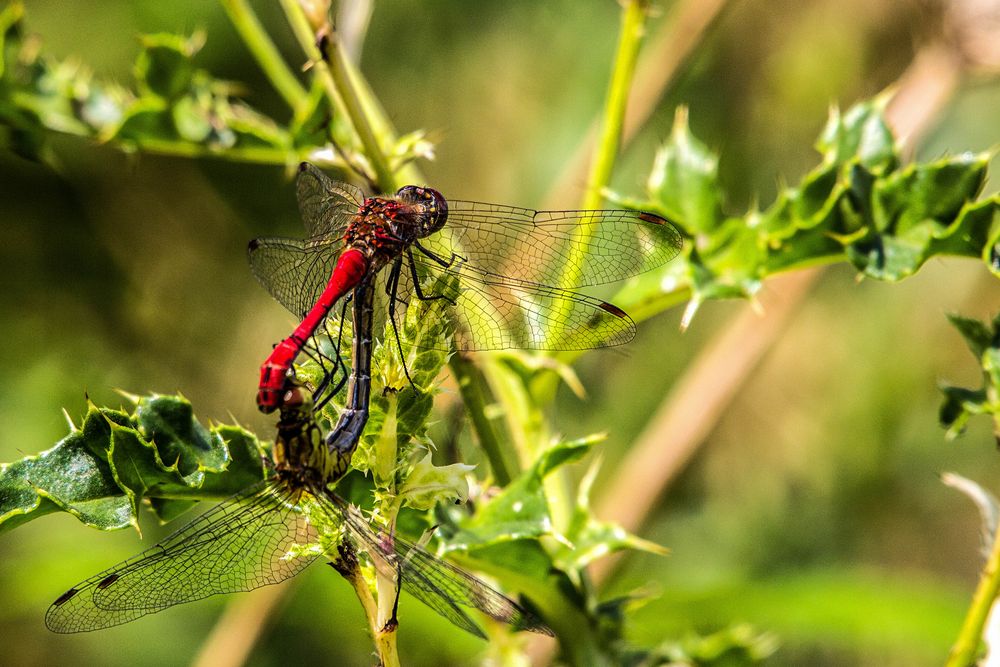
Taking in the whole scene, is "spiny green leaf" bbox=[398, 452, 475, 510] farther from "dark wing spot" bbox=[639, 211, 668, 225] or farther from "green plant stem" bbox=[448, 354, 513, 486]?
"dark wing spot" bbox=[639, 211, 668, 225]

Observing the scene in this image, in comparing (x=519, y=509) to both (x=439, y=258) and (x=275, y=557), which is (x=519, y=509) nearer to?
(x=275, y=557)

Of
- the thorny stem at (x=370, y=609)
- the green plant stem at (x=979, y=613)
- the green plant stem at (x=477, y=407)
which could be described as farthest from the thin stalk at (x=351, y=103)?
the green plant stem at (x=979, y=613)

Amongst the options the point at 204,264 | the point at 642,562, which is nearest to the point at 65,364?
the point at 204,264

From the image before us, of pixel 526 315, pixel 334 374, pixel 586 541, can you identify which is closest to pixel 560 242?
pixel 526 315

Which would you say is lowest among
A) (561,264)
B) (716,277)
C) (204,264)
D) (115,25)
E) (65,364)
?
(716,277)

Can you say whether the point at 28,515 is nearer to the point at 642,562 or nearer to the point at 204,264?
the point at 642,562
